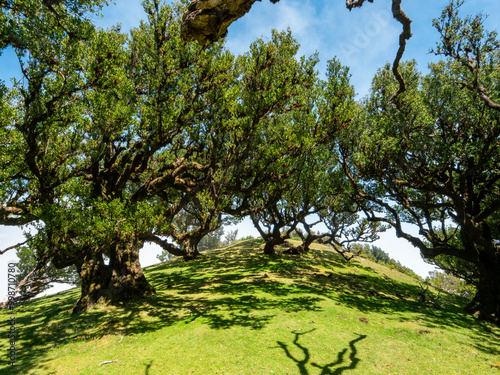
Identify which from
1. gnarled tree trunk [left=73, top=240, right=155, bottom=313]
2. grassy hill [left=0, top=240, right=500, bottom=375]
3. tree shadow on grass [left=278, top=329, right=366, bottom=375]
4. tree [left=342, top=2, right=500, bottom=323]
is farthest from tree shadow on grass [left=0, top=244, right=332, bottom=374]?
tree [left=342, top=2, right=500, bottom=323]

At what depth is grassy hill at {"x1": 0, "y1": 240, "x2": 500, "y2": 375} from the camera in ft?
26.8

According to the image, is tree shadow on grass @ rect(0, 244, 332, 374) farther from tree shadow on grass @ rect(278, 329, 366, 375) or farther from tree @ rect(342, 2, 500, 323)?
tree @ rect(342, 2, 500, 323)

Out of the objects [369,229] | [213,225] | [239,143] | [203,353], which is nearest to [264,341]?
[203,353]

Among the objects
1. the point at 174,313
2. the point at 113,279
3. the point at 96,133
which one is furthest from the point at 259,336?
the point at 96,133

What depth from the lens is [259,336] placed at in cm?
998

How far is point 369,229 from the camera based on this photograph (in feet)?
108

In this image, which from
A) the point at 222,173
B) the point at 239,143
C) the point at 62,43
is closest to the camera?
the point at 62,43

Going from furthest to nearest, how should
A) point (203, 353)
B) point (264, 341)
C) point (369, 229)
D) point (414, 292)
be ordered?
1. point (369, 229)
2. point (414, 292)
3. point (264, 341)
4. point (203, 353)

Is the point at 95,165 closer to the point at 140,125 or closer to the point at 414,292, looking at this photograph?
the point at 140,125

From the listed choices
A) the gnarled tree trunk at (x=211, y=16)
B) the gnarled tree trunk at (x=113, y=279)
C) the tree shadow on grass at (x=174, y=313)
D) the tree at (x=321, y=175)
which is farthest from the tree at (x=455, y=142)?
the gnarled tree trunk at (x=113, y=279)

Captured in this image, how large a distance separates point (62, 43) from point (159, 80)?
447 cm

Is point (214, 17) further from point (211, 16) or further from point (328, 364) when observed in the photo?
point (328, 364)

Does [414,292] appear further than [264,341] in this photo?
Yes

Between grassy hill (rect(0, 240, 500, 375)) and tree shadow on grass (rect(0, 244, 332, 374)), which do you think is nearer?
grassy hill (rect(0, 240, 500, 375))
